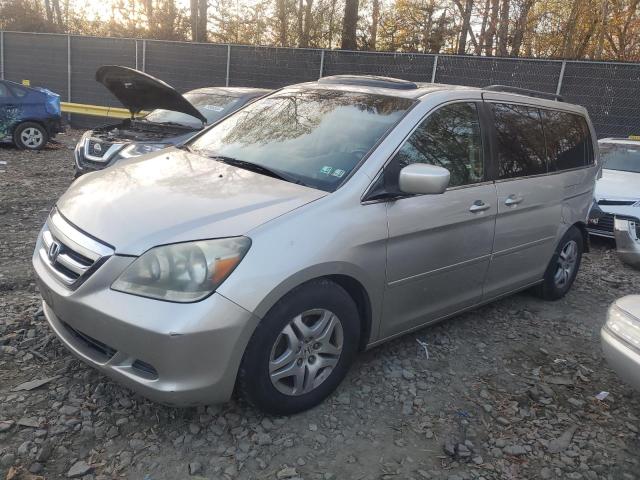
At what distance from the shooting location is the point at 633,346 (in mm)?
2775

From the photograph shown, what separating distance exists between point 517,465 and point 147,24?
80.8 feet

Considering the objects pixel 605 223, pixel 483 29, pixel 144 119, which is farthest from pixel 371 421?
pixel 483 29

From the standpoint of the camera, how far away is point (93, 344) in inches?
102

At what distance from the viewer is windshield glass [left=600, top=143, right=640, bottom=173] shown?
762 centimetres

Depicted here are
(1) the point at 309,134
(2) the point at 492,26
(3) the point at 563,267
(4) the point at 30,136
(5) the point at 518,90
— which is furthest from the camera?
(2) the point at 492,26

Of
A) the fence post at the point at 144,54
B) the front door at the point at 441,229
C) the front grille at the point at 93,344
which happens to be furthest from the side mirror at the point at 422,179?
the fence post at the point at 144,54

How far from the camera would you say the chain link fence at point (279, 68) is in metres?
10.9

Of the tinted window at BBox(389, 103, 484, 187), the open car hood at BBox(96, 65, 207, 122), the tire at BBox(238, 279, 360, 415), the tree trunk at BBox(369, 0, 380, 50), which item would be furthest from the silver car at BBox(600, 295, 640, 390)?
the tree trunk at BBox(369, 0, 380, 50)

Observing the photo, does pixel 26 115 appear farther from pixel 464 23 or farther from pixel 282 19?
pixel 464 23

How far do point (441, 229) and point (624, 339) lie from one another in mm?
1127

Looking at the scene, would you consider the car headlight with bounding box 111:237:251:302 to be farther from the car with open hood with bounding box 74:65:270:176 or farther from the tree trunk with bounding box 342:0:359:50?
the tree trunk with bounding box 342:0:359:50

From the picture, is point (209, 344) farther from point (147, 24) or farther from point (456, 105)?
point (147, 24)

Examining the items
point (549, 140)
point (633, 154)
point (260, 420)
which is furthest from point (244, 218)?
point (633, 154)

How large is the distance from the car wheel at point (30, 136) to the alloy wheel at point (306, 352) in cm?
1017
